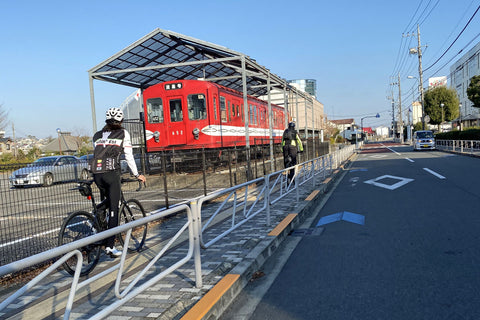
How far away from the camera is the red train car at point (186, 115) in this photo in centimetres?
1552

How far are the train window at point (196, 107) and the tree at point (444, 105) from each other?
41245mm

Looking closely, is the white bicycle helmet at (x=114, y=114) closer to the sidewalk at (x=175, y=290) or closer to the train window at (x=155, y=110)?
the sidewalk at (x=175, y=290)

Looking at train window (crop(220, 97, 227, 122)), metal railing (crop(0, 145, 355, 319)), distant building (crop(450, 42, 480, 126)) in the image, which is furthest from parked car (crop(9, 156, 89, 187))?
distant building (crop(450, 42, 480, 126))

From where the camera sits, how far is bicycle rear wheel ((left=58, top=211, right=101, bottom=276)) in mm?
4566

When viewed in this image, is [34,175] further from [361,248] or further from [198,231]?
[361,248]

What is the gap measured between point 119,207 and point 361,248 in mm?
3526

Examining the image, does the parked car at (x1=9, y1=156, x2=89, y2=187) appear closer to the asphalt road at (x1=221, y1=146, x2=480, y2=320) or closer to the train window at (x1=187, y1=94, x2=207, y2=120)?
the asphalt road at (x1=221, y1=146, x2=480, y2=320)

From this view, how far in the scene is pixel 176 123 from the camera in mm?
16062

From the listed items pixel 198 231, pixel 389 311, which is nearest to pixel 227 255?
pixel 198 231

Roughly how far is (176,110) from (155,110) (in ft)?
3.48

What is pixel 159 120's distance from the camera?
53.9 feet

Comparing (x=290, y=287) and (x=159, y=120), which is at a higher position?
(x=159, y=120)

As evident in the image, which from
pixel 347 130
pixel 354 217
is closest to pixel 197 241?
pixel 354 217

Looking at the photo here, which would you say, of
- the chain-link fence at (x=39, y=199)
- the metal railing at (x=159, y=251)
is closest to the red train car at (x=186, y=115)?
the chain-link fence at (x=39, y=199)
